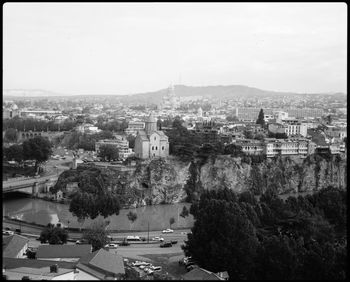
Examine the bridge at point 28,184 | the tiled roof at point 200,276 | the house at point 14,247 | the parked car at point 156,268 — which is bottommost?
the bridge at point 28,184

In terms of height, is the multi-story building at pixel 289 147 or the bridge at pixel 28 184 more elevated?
the multi-story building at pixel 289 147

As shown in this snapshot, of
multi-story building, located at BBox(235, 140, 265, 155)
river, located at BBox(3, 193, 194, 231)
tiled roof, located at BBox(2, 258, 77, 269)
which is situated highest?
multi-story building, located at BBox(235, 140, 265, 155)

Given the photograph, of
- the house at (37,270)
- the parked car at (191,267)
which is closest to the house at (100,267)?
the house at (37,270)

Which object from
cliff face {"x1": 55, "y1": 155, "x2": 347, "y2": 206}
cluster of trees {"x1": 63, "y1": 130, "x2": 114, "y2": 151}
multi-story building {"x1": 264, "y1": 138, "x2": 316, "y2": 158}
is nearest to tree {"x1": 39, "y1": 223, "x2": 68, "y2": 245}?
cliff face {"x1": 55, "y1": 155, "x2": 347, "y2": 206}

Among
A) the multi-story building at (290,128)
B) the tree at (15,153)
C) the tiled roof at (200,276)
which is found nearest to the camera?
the tiled roof at (200,276)

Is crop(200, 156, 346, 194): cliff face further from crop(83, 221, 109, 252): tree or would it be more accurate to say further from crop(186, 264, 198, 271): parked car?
crop(186, 264, 198, 271): parked car

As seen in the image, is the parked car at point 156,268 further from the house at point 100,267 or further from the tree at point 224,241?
the house at point 100,267

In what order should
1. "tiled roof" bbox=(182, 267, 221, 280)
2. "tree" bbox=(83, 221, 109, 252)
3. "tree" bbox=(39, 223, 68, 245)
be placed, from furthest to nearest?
"tree" bbox=(39, 223, 68, 245), "tree" bbox=(83, 221, 109, 252), "tiled roof" bbox=(182, 267, 221, 280)
